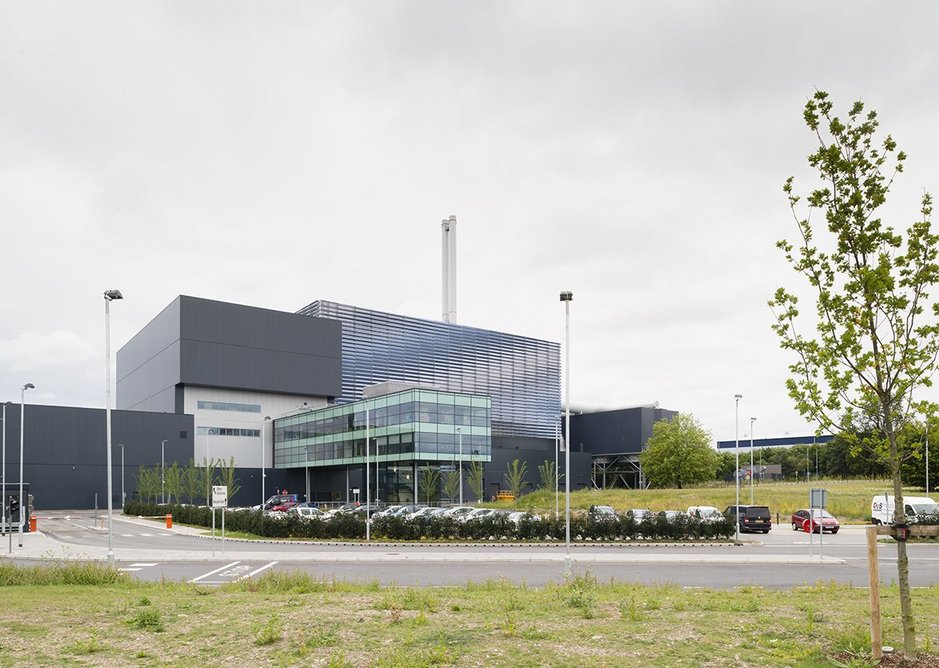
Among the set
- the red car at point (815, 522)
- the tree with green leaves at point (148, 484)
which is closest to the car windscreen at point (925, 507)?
the red car at point (815, 522)

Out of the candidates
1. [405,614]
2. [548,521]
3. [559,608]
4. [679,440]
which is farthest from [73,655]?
[679,440]

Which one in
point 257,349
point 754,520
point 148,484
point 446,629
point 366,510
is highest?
point 257,349

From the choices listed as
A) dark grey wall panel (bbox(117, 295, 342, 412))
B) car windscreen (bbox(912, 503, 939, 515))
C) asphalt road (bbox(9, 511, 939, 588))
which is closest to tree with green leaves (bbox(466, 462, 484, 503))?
dark grey wall panel (bbox(117, 295, 342, 412))

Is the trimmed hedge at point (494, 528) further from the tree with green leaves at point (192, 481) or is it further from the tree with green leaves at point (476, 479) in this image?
the tree with green leaves at point (192, 481)

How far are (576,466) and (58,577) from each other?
110 m

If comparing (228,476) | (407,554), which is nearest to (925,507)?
(407,554)

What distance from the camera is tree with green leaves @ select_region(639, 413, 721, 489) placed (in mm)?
110750

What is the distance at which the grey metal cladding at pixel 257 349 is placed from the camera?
93875 mm

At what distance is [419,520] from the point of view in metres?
43.0

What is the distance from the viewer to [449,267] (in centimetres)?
12488

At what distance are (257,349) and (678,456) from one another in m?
58.4

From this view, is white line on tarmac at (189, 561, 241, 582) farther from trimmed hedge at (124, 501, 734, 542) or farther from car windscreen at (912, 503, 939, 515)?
car windscreen at (912, 503, 939, 515)

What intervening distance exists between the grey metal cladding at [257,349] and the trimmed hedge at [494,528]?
5148cm

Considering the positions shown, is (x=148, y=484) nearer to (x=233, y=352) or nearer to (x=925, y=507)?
(x=233, y=352)
